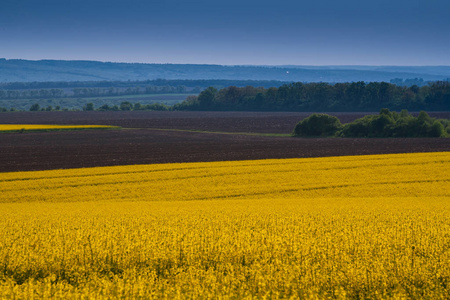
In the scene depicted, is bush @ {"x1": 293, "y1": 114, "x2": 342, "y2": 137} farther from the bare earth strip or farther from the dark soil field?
the bare earth strip

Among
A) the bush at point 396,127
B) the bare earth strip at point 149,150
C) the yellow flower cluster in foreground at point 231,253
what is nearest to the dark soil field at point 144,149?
the bare earth strip at point 149,150

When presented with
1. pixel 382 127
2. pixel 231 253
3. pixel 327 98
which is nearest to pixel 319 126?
pixel 382 127

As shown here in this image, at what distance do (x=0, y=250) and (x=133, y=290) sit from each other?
4.35 meters

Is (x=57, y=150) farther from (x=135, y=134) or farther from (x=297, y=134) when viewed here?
(x=297, y=134)

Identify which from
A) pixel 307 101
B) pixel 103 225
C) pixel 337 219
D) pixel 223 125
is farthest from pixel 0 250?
pixel 307 101

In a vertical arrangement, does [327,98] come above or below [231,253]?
above

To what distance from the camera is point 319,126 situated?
64.6 metres

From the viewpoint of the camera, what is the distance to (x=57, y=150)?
45.6 m

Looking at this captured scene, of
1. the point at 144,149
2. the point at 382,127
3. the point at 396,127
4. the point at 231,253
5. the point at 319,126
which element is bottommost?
the point at 144,149

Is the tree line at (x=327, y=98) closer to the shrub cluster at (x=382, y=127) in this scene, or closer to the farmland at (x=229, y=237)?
the shrub cluster at (x=382, y=127)

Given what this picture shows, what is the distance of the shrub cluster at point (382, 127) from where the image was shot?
193ft

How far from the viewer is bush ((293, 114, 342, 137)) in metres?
64.8

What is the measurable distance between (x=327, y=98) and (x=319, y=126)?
63.1m

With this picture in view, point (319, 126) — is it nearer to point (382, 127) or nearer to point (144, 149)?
point (382, 127)
